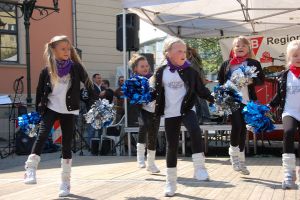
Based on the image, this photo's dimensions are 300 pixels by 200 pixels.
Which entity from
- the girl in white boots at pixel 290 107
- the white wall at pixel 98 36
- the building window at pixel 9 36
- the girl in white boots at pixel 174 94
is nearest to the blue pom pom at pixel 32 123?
the girl in white boots at pixel 174 94

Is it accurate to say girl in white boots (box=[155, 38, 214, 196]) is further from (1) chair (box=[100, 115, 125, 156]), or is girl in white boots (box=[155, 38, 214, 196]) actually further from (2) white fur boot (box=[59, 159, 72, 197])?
(1) chair (box=[100, 115, 125, 156])

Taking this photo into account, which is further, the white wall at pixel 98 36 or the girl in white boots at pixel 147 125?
the white wall at pixel 98 36

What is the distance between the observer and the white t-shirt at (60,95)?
5.40 m

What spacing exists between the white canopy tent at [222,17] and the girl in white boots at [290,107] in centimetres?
505

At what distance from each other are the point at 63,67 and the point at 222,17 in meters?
8.08

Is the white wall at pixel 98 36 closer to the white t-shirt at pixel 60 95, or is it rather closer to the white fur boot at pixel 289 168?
the white t-shirt at pixel 60 95

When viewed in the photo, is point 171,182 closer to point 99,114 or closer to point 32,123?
point 99,114

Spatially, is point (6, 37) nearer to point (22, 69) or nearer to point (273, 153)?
point (22, 69)

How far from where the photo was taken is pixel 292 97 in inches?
206

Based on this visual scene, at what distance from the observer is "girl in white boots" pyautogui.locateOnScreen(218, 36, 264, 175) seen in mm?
6125

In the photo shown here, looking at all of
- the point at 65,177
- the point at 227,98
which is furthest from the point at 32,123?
the point at 227,98

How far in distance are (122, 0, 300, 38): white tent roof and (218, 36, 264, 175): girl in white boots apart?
14.3 feet

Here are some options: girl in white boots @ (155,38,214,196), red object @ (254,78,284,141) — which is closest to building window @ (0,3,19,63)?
red object @ (254,78,284,141)

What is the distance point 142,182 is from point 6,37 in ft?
42.3
